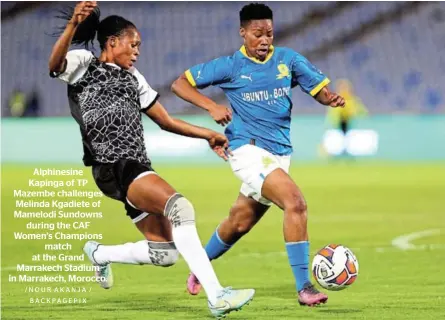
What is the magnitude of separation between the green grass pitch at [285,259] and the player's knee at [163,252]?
0.33 metres

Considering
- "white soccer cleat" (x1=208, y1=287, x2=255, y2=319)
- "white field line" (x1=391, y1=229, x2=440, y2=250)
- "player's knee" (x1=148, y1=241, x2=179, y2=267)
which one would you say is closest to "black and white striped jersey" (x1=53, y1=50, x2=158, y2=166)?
"player's knee" (x1=148, y1=241, x2=179, y2=267)

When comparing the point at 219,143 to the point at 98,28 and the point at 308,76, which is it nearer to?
the point at 98,28

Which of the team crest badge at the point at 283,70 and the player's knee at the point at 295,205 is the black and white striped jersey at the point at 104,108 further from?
the team crest badge at the point at 283,70

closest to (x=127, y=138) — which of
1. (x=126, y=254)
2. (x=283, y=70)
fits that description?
(x=126, y=254)

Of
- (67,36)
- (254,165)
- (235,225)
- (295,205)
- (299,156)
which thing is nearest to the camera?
(67,36)

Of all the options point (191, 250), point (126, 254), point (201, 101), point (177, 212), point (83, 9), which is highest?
point (83, 9)

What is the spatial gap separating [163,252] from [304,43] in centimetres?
2789

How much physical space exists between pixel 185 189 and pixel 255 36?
11.6m

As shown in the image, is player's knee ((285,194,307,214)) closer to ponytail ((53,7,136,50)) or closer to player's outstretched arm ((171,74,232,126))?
player's outstretched arm ((171,74,232,126))

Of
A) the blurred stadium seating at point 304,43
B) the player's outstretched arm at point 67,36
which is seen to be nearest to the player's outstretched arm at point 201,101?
the player's outstretched arm at point 67,36

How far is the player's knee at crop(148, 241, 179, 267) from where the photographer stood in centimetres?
741

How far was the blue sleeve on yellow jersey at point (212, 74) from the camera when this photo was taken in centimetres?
821

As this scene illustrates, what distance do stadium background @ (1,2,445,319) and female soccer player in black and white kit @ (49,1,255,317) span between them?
44 cm

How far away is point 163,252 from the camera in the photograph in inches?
292
